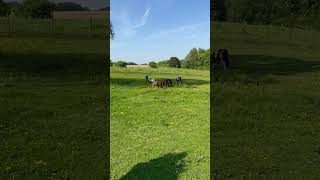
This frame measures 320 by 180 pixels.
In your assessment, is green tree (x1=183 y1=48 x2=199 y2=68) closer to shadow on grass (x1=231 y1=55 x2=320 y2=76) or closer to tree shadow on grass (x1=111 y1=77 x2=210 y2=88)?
tree shadow on grass (x1=111 y1=77 x2=210 y2=88)

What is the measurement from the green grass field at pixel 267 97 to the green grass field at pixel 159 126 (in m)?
0.25

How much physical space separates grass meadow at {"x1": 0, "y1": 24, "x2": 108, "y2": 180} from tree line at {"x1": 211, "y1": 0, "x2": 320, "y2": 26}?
66.9 inches

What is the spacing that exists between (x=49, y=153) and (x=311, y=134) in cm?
308

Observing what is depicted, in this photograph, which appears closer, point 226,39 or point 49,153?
point 49,153

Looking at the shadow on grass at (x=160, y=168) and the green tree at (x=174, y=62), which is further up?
the green tree at (x=174, y=62)

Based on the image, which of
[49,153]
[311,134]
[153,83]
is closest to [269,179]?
[311,134]

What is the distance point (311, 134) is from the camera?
6363 mm

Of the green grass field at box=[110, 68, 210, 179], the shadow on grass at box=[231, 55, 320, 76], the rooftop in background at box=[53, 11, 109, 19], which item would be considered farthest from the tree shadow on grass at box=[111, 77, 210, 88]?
the rooftop in background at box=[53, 11, 109, 19]

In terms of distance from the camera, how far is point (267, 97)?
6438mm

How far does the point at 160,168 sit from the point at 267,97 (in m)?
1.62

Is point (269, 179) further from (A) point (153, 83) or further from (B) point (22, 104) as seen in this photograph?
(B) point (22, 104)

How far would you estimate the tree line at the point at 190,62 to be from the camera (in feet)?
19.9

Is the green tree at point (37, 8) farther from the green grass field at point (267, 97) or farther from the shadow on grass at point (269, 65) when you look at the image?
the shadow on grass at point (269, 65)

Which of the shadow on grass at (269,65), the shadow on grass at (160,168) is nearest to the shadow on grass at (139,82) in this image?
the shadow on grass at (269,65)
